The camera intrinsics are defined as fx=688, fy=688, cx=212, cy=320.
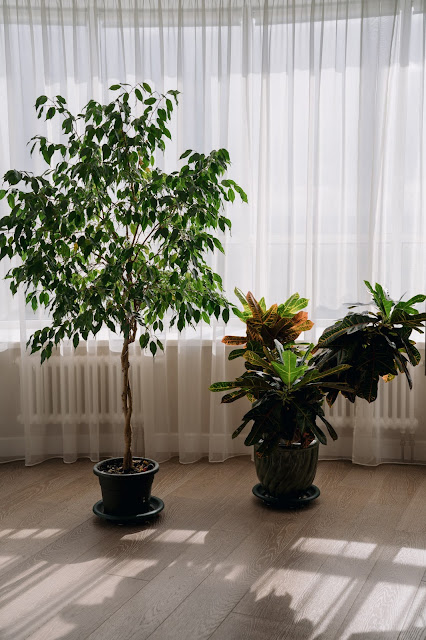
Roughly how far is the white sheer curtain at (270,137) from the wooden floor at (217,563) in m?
0.46

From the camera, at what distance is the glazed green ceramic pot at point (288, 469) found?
10.8 ft

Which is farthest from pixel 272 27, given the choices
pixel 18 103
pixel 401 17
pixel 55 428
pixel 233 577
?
pixel 233 577

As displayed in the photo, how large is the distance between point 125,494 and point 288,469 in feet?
2.57

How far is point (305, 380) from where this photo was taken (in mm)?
3104

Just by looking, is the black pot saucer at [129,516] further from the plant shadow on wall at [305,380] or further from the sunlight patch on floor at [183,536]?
the plant shadow on wall at [305,380]

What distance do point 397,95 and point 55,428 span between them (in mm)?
2787

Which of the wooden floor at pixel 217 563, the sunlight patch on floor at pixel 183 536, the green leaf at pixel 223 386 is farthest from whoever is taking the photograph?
the green leaf at pixel 223 386

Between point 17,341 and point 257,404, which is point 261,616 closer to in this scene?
point 257,404

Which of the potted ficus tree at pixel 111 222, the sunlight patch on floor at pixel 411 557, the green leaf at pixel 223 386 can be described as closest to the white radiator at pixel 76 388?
the green leaf at pixel 223 386

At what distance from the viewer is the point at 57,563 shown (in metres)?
2.75

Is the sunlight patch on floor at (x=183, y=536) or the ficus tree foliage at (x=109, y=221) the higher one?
the ficus tree foliage at (x=109, y=221)

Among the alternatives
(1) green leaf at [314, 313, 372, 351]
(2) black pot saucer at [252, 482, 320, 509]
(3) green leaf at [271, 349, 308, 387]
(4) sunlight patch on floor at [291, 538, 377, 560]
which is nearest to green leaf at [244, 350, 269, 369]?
(3) green leaf at [271, 349, 308, 387]

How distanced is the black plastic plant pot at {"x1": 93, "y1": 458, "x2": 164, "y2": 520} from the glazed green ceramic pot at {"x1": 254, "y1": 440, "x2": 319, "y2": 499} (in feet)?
1.89

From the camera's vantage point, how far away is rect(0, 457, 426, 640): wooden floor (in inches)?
90.3
